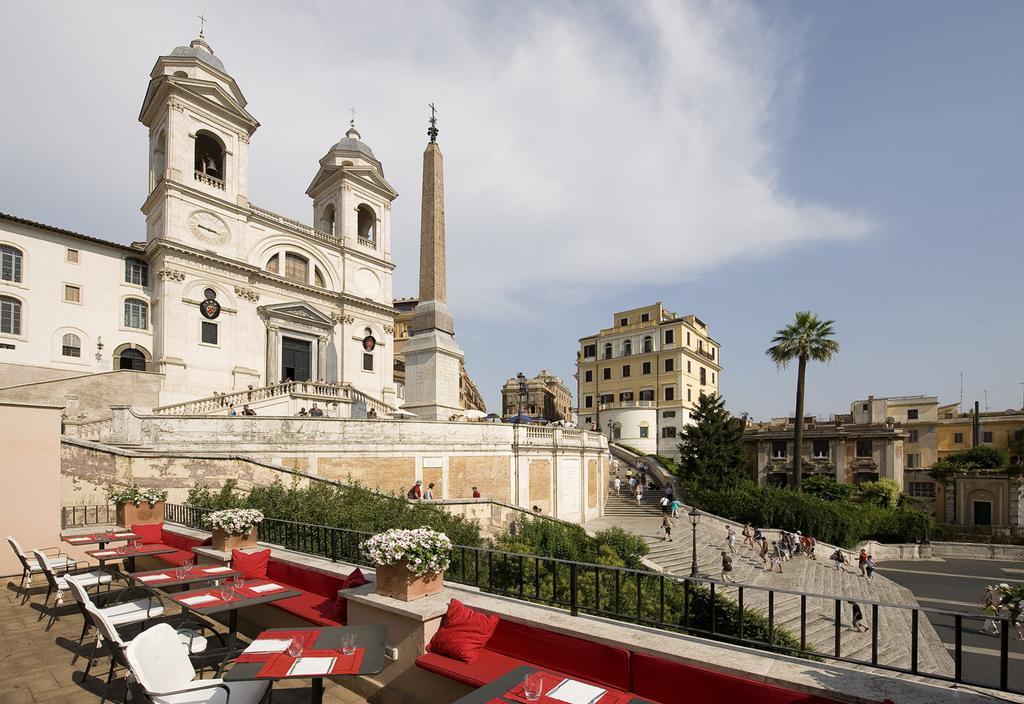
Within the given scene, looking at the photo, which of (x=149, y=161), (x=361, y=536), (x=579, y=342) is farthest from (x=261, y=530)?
(x=579, y=342)

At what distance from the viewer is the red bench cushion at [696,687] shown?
3752mm

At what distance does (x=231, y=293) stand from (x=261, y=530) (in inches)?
908

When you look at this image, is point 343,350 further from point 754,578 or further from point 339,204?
point 754,578

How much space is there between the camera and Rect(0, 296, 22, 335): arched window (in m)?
24.2

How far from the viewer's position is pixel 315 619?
6.50 metres

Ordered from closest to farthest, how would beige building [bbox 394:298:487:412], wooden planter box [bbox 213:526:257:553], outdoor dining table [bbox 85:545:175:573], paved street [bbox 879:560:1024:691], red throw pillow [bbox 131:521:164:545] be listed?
1. outdoor dining table [bbox 85:545:175:573]
2. wooden planter box [bbox 213:526:257:553]
3. red throw pillow [bbox 131:521:164:545]
4. paved street [bbox 879:560:1024:691]
5. beige building [bbox 394:298:487:412]

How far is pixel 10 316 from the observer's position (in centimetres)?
2441

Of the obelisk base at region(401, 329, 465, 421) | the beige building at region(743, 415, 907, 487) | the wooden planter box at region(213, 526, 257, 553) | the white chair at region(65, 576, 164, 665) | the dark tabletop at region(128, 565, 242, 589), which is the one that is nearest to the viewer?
the white chair at region(65, 576, 164, 665)

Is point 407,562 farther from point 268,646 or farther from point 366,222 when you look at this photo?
point 366,222

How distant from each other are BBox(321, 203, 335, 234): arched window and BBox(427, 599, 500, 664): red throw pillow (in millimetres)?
39659

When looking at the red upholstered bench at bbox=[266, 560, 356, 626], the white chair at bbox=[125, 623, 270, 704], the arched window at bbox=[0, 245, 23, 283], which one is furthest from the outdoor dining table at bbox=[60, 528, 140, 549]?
the arched window at bbox=[0, 245, 23, 283]

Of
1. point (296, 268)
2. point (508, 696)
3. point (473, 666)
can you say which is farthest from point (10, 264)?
point (508, 696)

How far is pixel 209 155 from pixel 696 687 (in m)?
38.4

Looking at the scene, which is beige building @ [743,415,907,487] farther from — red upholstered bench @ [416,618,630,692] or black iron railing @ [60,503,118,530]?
black iron railing @ [60,503,118,530]
